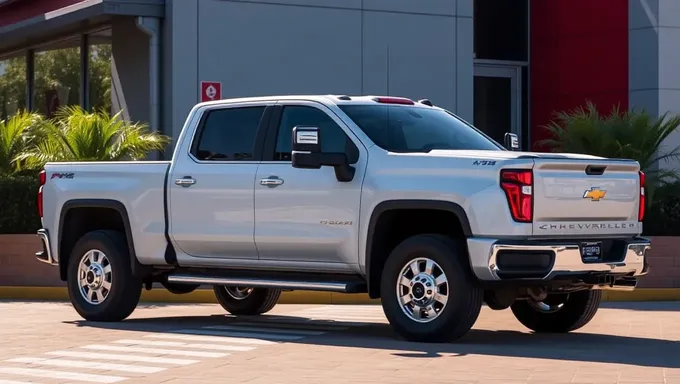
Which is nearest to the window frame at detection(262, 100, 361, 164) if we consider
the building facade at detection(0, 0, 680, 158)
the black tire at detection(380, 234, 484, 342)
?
the black tire at detection(380, 234, 484, 342)

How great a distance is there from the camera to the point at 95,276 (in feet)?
45.1

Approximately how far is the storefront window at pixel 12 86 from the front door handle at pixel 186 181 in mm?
15676

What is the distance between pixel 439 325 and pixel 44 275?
28.7 feet

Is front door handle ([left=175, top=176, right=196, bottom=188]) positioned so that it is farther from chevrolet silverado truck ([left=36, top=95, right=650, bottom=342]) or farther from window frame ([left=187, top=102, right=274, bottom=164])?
window frame ([left=187, top=102, right=274, bottom=164])

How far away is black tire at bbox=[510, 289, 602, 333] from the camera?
1260cm

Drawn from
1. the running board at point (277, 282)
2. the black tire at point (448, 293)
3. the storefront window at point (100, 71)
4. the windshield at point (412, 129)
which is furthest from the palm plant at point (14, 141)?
the black tire at point (448, 293)

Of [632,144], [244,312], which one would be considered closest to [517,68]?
[632,144]

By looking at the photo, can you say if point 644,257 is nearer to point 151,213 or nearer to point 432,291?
point 432,291

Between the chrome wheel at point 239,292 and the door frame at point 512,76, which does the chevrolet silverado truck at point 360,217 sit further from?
the door frame at point 512,76

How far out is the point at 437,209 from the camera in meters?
11.3

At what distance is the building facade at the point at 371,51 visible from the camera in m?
22.1

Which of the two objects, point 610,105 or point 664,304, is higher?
point 610,105

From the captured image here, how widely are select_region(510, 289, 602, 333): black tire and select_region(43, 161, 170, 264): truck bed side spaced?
3420 millimetres

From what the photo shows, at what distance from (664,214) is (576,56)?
8.38 m
